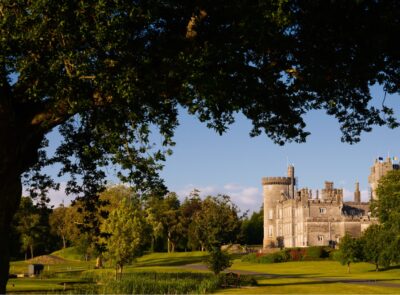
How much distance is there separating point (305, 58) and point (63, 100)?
5852mm

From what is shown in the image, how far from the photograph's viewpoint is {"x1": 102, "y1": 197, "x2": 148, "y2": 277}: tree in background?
5188 centimetres

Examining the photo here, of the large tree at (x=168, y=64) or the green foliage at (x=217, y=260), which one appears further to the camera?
the green foliage at (x=217, y=260)

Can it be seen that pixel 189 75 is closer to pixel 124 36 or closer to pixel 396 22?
pixel 124 36

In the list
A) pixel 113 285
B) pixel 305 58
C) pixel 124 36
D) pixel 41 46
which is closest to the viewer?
pixel 124 36

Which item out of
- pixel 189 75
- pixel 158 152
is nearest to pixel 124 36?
pixel 189 75

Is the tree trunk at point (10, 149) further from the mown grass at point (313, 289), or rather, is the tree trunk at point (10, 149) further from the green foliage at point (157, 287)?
the mown grass at point (313, 289)

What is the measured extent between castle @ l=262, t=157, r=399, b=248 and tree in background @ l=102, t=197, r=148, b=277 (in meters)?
53.4

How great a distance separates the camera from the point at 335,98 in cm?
1722

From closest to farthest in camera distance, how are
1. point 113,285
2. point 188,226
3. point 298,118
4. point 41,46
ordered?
1. point 41,46
2. point 298,118
3. point 113,285
4. point 188,226

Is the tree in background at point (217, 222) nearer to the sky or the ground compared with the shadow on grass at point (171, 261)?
nearer to the sky

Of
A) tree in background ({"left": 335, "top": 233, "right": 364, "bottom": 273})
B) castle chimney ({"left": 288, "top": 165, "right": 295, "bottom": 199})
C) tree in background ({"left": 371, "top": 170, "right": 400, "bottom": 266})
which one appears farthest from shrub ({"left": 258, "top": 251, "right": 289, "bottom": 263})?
castle chimney ({"left": 288, "top": 165, "right": 295, "bottom": 199})

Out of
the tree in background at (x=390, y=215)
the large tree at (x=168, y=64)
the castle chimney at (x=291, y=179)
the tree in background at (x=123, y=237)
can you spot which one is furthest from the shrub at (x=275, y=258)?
the large tree at (x=168, y=64)

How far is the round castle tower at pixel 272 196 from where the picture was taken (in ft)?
387

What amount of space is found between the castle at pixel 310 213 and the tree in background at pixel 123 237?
53.4 meters
